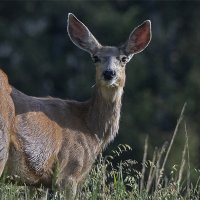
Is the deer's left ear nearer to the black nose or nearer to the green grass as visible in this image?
the black nose

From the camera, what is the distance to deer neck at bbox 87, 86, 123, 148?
1522cm

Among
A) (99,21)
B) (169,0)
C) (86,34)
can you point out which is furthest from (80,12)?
(86,34)

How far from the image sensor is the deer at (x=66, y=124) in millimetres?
13422

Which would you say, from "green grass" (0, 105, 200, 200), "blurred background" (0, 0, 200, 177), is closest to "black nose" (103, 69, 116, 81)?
"green grass" (0, 105, 200, 200)

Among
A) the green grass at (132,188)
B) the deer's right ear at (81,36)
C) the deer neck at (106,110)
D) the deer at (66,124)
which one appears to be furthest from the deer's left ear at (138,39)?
the green grass at (132,188)

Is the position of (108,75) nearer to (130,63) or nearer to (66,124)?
(66,124)

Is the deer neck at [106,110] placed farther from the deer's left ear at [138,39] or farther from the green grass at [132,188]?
the green grass at [132,188]

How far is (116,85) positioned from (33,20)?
3491 cm

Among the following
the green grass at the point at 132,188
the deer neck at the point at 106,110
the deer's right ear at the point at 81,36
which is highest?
the deer's right ear at the point at 81,36

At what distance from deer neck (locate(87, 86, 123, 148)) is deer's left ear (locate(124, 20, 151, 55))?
A: 0.74 m

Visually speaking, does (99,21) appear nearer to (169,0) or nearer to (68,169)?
(169,0)

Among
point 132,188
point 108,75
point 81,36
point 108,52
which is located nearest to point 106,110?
point 108,75

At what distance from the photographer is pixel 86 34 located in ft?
52.1

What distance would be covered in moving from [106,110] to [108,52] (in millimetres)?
735
